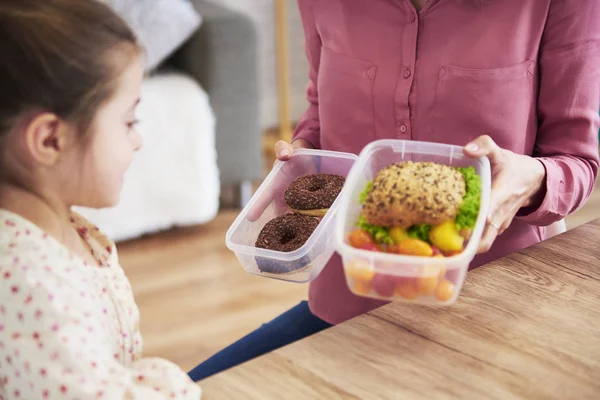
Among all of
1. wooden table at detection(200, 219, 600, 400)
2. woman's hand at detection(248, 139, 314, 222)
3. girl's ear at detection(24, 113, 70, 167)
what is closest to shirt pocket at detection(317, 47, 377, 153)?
woman's hand at detection(248, 139, 314, 222)

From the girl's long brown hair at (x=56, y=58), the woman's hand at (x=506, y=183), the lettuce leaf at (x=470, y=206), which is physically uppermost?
the girl's long brown hair at (x=56, y=58)

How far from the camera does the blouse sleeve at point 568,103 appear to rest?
3.62ft

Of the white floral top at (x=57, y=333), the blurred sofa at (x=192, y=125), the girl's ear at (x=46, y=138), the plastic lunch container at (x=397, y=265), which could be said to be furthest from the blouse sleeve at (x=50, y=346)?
the blurred sofa at (x=192, y=125)

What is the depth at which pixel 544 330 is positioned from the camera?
0.87 m

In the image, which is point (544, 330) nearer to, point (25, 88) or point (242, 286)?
point (25, 88)

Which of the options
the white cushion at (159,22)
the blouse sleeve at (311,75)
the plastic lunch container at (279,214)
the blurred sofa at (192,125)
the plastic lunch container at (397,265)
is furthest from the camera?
the blurred sofa at (192,125)

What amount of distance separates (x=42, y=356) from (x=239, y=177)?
2.27 metres

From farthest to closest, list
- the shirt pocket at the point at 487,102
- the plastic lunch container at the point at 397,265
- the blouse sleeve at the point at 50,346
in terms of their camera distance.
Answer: the shirt pocket at the point at 487,102
the plastic lunch container at the point at 397,265
the blouse sleeve at the point at 50,346

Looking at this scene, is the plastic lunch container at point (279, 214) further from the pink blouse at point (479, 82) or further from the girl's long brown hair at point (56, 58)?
the girl's long brown hair at point (56, 58)

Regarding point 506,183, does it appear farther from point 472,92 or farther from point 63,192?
point 63,192

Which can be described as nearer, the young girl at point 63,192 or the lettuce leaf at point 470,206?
the young girl at point 63,192

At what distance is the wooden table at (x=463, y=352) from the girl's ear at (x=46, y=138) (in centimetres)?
28

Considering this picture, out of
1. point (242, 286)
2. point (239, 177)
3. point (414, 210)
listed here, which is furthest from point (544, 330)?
point (239, 177)

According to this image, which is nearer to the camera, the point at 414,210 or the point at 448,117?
the point at 414,210
